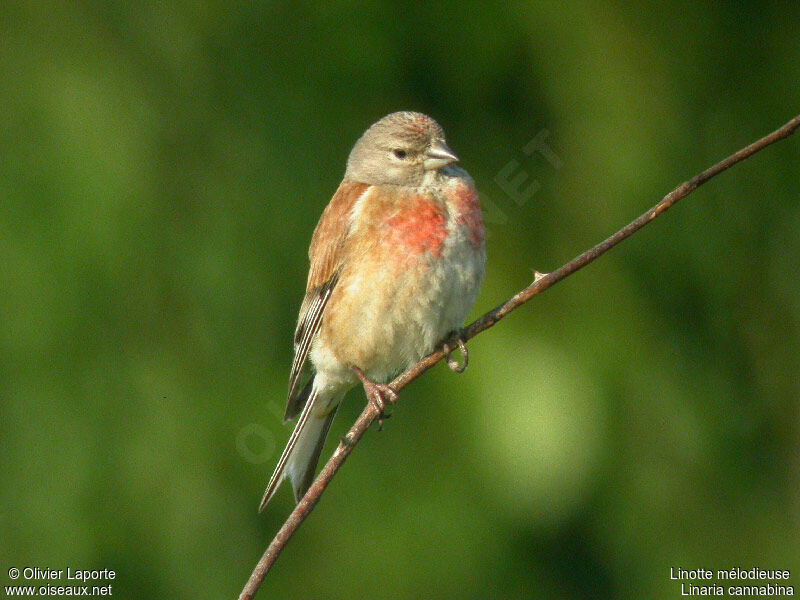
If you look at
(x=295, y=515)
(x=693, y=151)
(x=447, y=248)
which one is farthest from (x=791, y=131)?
(x=693, y=151)

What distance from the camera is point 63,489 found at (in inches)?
153

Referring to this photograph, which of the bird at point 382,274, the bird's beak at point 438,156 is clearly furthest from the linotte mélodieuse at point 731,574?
the bird's beak at point 438,156

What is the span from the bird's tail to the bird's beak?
3.00 feet

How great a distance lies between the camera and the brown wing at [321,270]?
366 centimetres

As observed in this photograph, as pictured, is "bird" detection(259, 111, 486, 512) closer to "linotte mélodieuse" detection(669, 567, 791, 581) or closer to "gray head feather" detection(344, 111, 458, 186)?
"gray head feather" detection(344, 111, 458, 186)

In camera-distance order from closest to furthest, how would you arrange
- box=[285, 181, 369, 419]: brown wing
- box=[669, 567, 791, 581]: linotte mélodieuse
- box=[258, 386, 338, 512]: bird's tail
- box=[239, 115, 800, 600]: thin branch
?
box=[239, 115, 800, 600]: thin branch, box=[258, 386, 338, 512]: bird's tail, box=[285, 181, 369, 419]: brown wing, box=[669, 567, 791, 581]: linotte mélodieuse

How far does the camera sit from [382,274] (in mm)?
3465

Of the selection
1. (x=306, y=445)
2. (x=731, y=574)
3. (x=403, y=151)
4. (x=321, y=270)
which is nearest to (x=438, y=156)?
(x=403, y=151)

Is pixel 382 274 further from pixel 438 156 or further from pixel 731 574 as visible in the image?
pixel 731 574

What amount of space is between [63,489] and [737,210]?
2.92m

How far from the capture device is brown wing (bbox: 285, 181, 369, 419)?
366cm

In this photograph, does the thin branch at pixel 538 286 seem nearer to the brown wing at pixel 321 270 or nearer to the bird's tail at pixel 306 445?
the bird's tail at pixel 306 445

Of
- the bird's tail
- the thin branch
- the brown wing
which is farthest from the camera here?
the brown wing

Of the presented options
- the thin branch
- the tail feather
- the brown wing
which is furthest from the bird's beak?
the thin branch
